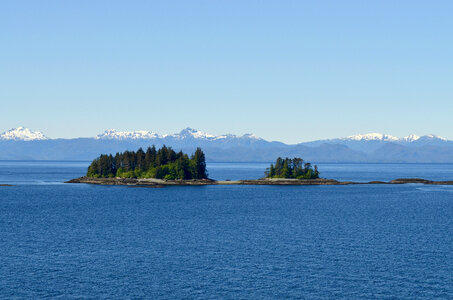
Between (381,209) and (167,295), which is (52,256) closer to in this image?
(167,295)

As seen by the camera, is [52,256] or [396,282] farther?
[52,256]

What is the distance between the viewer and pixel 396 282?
192 feet

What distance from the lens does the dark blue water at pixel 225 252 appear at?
56.3m

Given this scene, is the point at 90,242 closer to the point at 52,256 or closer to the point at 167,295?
the point at 52,256

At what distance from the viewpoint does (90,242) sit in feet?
266

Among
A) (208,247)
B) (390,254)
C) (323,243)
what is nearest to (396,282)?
(390,254)

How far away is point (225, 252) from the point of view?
7375 cm

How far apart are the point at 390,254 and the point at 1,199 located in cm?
12108

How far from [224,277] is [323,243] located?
978 inches

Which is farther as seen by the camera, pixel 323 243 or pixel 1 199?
pixel 1 199

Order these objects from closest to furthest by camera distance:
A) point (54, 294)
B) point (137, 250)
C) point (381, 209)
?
point (54, 294) → point (137, 250) → point (381, 209)

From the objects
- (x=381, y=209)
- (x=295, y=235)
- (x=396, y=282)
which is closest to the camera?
(x=396, y=282)

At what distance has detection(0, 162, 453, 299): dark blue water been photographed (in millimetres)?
56344

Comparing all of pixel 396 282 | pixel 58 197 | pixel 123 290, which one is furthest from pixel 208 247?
pixel 58 197
